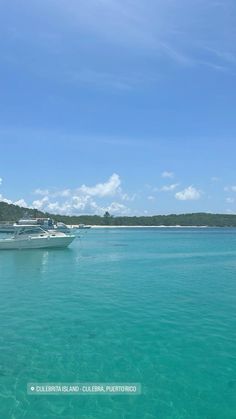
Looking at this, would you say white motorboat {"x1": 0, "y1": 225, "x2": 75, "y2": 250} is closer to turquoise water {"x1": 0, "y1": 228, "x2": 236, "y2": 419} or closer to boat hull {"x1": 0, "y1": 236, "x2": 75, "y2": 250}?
boat hull {"x1": 0, "y1": 236, "x2": 75, "y2": 250}

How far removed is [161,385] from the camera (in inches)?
552

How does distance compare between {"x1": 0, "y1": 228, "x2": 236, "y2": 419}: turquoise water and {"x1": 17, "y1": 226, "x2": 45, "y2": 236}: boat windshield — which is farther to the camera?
{"x1": 17, "y1": 226, "x2": 45, "y2": 236}: boat windshield

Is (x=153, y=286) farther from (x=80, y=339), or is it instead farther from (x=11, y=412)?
(x=11, y=412)

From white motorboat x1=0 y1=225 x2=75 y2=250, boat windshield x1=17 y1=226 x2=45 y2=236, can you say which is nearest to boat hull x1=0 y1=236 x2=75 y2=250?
white motorboat x1=0 y1=225 x2=75 y2=250

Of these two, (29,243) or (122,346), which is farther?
(29,243)

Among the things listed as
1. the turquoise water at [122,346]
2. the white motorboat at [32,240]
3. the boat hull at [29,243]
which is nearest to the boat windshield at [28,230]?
the white motorboat at [32,240]

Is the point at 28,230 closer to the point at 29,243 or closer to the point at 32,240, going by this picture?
the point at 32,240

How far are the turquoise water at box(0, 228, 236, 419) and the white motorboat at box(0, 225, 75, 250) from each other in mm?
36250

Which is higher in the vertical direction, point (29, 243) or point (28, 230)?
point (28, 230)

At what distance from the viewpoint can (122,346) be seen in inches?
707

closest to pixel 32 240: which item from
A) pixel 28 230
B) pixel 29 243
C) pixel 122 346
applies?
pixel 29 243

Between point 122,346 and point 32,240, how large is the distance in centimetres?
5616

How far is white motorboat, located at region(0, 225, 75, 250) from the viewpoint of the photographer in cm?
7162

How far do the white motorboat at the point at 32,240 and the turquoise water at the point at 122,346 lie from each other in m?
36.3
